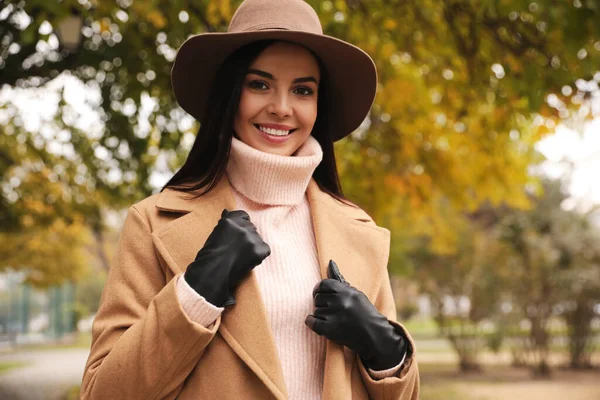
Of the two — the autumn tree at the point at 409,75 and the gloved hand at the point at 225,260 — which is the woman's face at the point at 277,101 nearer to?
the gloved hand at the point at 225,260

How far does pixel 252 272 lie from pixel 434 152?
4.25 m

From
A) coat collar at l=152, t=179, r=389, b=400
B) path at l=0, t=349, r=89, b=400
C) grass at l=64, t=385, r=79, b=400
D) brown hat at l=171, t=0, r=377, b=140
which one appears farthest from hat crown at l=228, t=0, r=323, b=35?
path at l=0, t=349, r=89, b=400

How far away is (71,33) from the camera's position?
20.7ft

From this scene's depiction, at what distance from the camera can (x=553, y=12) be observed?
371cm

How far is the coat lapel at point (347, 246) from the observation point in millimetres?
2102

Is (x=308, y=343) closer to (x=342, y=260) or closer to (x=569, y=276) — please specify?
(x=342, y=260)

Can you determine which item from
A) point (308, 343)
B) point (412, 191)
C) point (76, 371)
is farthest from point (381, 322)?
point (76, 371)

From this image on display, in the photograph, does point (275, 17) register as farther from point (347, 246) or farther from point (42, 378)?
point (42, 378)

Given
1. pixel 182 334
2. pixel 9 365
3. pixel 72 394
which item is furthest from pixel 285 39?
pixel 9 365

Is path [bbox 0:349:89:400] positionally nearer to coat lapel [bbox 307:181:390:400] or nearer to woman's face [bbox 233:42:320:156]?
coat lapel [bbox 307:181:390:400]

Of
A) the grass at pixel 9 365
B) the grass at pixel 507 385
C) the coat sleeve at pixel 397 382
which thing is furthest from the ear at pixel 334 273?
the grass at pixel 9 365

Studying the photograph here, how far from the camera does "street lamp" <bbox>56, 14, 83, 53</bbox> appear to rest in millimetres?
5992

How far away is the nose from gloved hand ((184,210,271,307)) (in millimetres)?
361

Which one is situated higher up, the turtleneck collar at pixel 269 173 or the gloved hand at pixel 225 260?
the turtleneck collar at pixel 269 173
